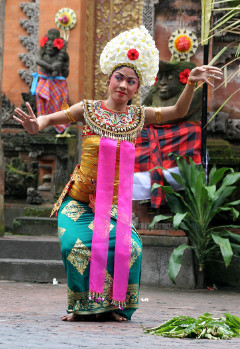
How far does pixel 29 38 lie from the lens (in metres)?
14.9

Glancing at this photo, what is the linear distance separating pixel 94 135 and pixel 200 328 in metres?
1.74

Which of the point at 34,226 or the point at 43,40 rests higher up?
the point at 43,40

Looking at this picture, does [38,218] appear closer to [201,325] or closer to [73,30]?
[73,30]

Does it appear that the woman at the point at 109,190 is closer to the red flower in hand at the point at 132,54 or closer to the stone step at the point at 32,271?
the red flower in hand at the point at 132,54

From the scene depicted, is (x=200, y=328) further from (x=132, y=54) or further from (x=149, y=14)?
(x=149, y=14)

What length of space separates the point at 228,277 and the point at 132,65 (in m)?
3.88

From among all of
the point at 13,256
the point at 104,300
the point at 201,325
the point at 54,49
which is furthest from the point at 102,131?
the point at 54,49

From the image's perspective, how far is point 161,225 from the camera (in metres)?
8.77

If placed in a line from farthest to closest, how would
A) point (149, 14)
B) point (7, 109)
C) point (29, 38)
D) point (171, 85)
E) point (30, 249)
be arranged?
point (29, 38)
point (7, 109)
point (149, 14)
point (30, 249)
point (171, 85)

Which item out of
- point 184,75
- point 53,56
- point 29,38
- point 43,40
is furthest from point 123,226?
point 29,38

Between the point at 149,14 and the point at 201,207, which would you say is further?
the point at 149,14

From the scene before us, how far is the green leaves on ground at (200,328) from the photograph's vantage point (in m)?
4.35

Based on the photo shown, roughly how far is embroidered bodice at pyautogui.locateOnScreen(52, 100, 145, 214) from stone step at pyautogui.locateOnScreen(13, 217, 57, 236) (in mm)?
5559

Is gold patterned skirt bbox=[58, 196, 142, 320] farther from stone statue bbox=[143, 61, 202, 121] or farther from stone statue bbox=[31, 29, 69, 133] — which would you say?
stone statue bbox=[31, 29, 69, 133]
